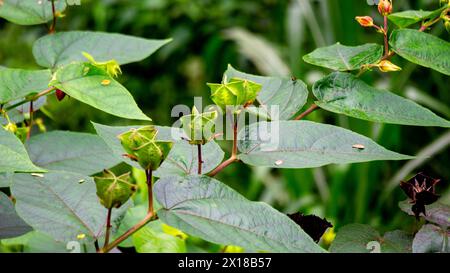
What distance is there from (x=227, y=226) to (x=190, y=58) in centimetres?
264

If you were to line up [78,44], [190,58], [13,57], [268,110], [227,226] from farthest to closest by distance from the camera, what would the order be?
1. [190,58]
2. [13,57]
3. [78,44]
4. [268,110]
5. [227,226]

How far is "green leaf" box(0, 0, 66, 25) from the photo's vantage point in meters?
0.63

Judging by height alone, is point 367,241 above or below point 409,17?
below

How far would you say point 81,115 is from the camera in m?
2.47

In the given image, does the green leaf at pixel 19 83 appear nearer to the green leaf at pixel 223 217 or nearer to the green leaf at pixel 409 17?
the green leaf at pixel 223 217

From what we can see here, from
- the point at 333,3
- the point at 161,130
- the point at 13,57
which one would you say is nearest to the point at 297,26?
the point at 333,3

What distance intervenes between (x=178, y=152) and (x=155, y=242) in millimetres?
128

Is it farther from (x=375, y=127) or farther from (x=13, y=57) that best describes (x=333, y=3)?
(x=13, y=57)

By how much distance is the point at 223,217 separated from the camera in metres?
0.38

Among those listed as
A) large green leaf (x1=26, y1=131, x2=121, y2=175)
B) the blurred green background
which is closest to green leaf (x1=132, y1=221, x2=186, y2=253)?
large green leaf (x1=26, y1=131, x2=121, y2=175)

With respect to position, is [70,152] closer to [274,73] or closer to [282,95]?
[282,95]

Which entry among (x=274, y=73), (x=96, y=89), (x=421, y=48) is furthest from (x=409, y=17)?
(x=274, y=73)

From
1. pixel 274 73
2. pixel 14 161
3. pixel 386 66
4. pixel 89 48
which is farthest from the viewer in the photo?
pixel 274 73

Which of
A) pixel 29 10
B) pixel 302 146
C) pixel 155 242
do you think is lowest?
pixel 155 242
